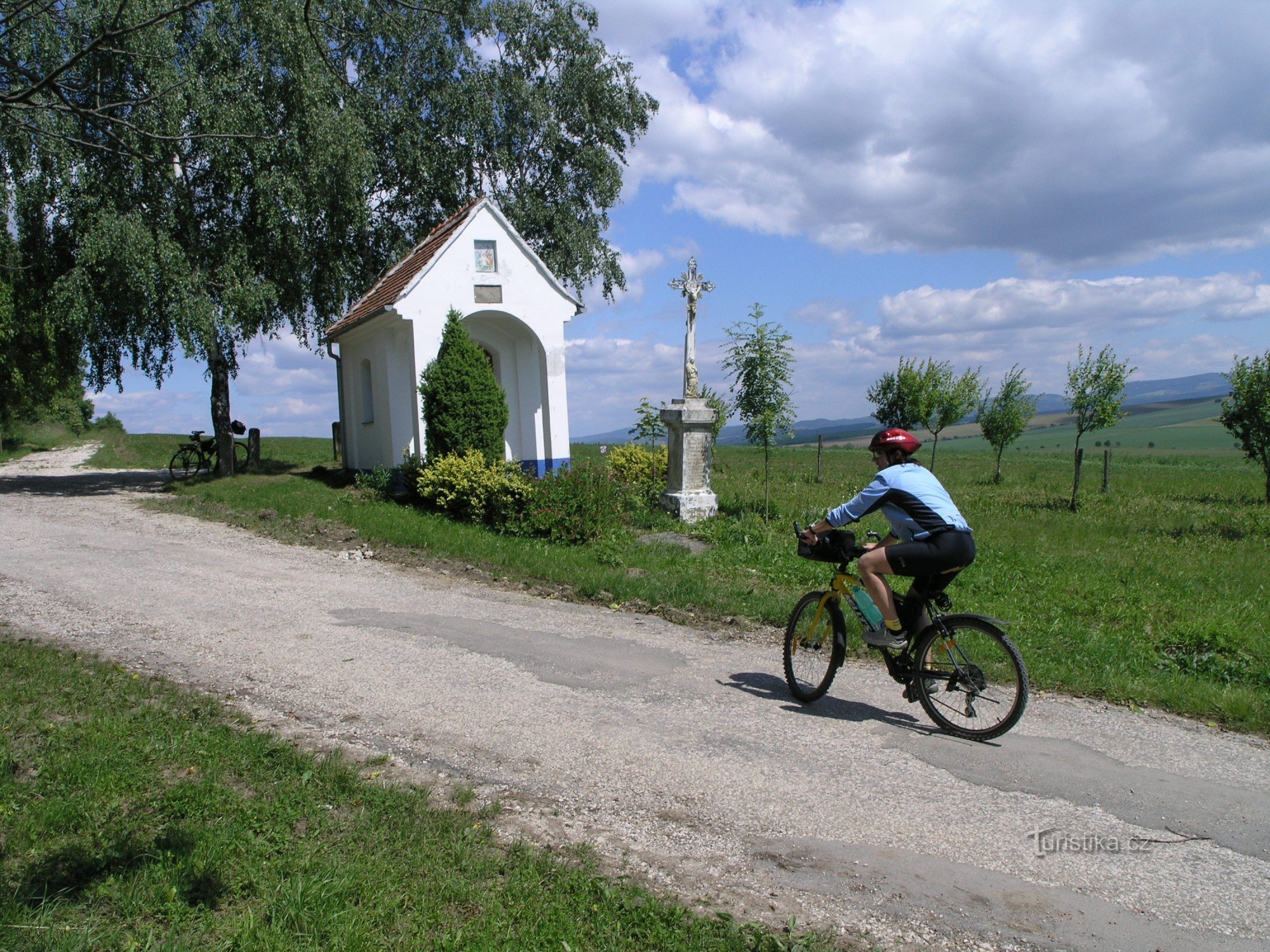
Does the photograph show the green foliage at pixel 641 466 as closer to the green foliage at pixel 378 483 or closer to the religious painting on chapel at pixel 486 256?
the green foliage at pixel 378 483

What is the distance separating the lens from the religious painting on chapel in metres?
17.5

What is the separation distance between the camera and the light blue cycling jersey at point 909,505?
17.0 feet

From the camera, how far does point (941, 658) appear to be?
5309 mm

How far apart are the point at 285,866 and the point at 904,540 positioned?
3938 millimetres

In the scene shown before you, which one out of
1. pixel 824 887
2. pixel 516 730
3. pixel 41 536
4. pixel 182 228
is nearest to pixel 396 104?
pixel 182 228

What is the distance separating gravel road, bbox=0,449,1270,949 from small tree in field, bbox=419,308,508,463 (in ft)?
23.7

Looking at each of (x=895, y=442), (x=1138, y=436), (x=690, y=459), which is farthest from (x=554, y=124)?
(x=1138, y=436)

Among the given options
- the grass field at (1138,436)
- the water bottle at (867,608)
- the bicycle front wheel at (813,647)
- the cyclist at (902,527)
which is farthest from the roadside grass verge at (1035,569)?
the grass field at (1138,436)

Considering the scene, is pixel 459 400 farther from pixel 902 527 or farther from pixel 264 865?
pixel 264 865

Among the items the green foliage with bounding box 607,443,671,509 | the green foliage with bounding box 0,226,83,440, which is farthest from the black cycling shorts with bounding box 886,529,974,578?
the green foliage with bounding box 607,443,671,509

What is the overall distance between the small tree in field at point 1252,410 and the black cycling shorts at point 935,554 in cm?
1715

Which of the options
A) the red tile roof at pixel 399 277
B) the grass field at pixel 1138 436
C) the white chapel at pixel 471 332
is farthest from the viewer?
the grass field at pixel 1138 436

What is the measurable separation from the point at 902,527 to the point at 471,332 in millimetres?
15017

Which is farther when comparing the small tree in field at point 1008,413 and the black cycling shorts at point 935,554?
the small tree in field at point 1008,413
